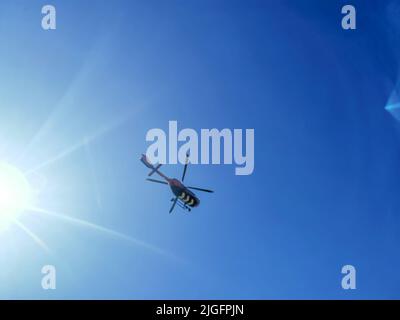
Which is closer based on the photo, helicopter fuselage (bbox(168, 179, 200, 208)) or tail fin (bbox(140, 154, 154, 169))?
helicopter fuselage (bbox(168, 179, 200, 208))

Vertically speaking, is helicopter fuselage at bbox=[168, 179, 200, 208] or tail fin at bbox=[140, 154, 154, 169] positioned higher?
tail fin at bbox=[140, 154, 154, 169]

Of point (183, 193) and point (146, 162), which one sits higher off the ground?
point (146, 162)

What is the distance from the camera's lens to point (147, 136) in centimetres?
639

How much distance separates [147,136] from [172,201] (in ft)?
3.04

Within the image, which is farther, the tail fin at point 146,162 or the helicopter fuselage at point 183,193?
the tail fin at point 146,162

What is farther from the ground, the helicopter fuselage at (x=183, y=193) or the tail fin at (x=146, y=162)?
the tail fin at (x=146, y=162)
